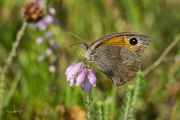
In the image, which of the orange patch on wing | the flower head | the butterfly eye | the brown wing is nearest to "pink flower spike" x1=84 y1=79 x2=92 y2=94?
the flower head

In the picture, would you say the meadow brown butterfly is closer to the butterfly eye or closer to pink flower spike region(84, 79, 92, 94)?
the butterfly eye

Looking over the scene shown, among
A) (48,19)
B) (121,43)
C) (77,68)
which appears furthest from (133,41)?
(48,19)

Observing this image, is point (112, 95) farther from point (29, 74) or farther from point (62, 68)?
point (62, 68)

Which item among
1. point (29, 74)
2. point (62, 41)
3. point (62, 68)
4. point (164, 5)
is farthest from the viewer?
point (164, 5)

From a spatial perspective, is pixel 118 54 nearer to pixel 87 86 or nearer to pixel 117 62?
pixel 117 62

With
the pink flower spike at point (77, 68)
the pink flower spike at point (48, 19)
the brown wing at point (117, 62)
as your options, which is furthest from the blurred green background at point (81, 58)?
the pink flower spike at point (77, 68)

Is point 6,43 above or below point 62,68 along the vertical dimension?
above

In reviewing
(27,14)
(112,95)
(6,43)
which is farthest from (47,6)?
(6,43)
